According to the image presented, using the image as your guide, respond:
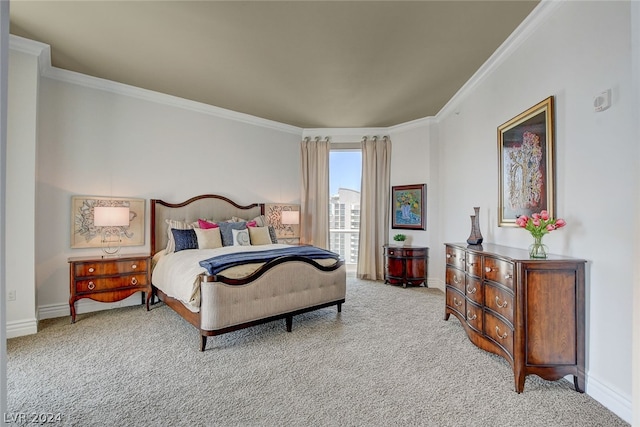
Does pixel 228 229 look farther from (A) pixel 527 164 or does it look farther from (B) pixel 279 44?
(A) pixel 527 164

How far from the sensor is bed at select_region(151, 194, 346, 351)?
9.18 ft

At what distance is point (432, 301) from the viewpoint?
4.39 meters

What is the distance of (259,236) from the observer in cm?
467

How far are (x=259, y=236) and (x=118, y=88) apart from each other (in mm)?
2739

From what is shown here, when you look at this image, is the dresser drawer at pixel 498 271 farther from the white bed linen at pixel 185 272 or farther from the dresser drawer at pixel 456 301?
the white bed linen at pixel 185 272

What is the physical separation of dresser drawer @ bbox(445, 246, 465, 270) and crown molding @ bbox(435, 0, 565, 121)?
2.06 meters

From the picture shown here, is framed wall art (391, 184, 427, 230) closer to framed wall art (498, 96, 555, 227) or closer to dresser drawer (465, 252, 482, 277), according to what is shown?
framed wall art (498, 96, 555, 227)

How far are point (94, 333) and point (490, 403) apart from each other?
11.9ft

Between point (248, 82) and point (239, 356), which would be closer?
point (239, 356)

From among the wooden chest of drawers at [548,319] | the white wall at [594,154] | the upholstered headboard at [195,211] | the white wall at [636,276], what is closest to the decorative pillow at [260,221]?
the upholstered headboard at [195,211]

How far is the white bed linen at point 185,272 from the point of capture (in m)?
2.83

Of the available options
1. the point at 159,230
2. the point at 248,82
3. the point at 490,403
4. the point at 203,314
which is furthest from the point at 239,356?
the point at 248,82

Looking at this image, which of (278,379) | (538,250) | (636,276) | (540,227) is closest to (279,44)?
(540,227)

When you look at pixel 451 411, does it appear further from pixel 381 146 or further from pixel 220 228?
pixel 381 146
